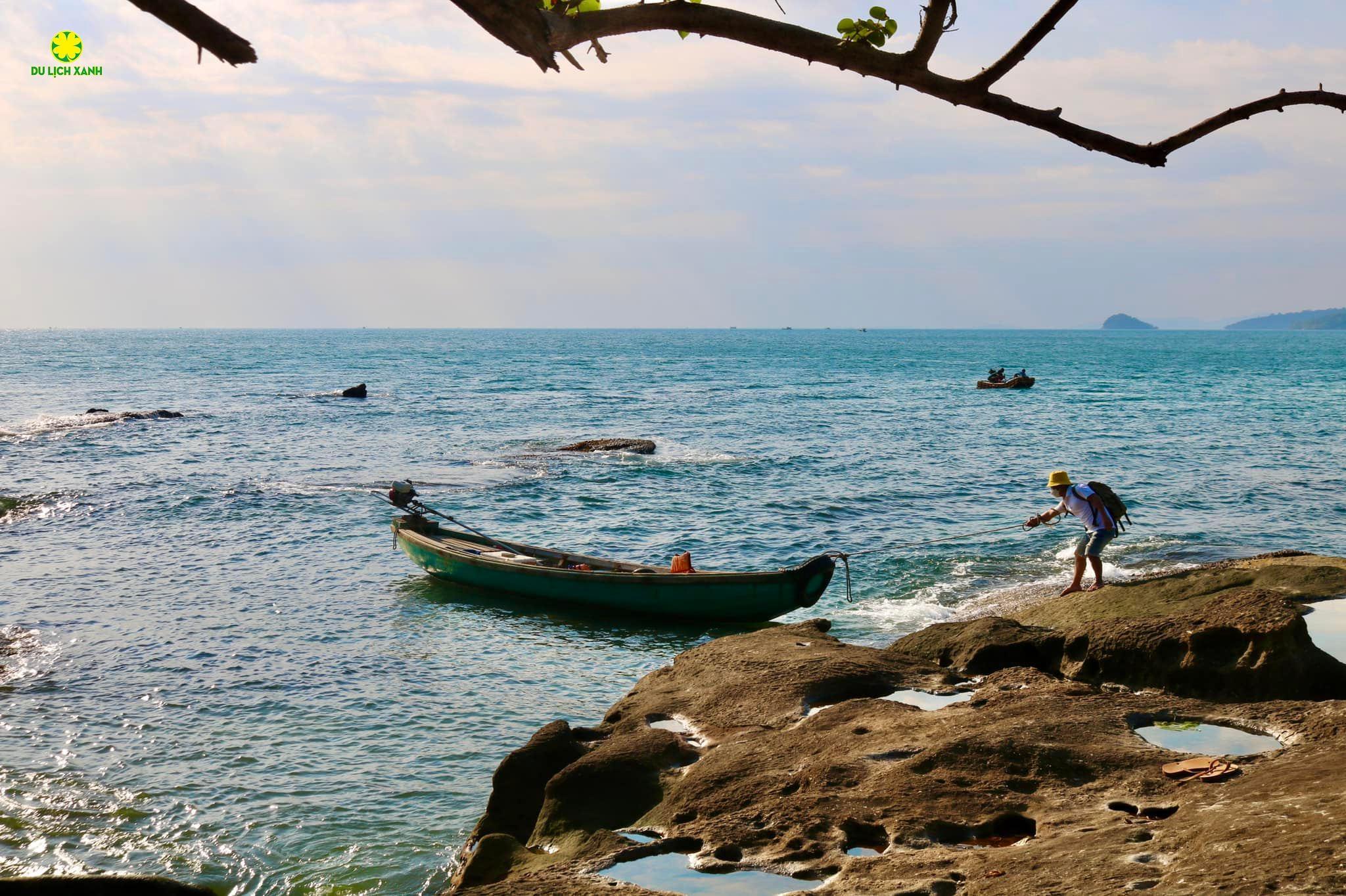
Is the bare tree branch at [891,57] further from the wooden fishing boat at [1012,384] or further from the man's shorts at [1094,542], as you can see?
the wooden fishing boat at [1012,384]

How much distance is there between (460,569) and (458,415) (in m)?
34.8

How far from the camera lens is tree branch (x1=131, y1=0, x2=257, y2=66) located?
9.12 feet

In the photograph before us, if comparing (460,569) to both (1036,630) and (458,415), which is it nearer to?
(1036,630)

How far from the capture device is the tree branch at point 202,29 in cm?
278

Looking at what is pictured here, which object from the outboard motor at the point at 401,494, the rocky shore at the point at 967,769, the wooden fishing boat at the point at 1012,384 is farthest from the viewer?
the wooden fishing boat at the point at 1012,384

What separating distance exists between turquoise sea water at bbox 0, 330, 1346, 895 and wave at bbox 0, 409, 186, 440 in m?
0.37

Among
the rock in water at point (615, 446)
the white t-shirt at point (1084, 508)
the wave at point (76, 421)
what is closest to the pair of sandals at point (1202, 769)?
the white t-shirt at point (1084, 508)

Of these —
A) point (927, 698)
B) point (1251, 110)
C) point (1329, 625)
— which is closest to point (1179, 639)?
point (927, 698)

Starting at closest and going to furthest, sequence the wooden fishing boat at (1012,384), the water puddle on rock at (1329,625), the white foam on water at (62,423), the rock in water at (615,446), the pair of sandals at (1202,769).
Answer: the pair of sandals at (1202,769), the water puddle on rock at (1329,625), the rock in water at (615,446), the white foam on water at (62,423), the wooden fishing boat at (1012,384)

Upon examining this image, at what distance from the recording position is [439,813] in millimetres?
10805

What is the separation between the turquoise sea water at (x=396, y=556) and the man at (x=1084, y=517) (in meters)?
3.27

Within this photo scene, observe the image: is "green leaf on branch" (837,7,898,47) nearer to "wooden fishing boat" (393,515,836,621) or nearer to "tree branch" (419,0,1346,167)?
"tree branch" (419,0,1346,167)

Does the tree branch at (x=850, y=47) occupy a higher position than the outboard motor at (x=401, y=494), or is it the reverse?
the tree branch at (x=850, y=47)

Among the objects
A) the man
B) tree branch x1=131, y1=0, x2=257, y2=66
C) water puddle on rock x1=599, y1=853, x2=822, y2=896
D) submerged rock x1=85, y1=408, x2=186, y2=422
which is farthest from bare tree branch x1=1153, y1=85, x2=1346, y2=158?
submerged rock x1=85, y1=408, x2=186, y2=422
